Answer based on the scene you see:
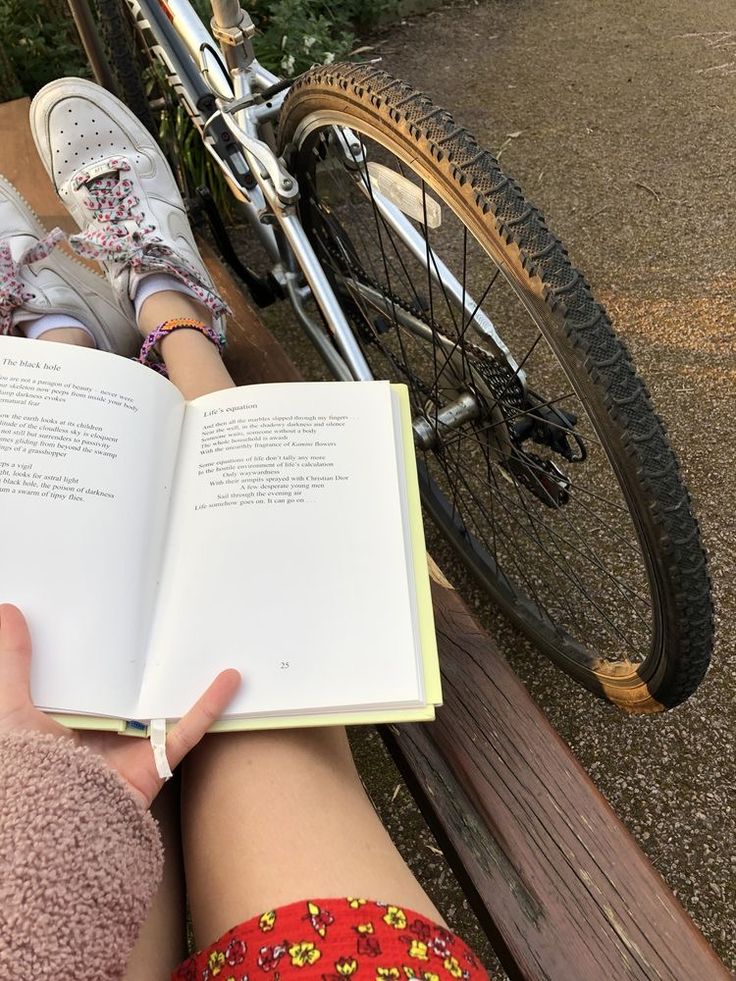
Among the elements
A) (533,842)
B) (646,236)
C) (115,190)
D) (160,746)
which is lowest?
(646,236)

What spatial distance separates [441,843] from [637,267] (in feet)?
4.38

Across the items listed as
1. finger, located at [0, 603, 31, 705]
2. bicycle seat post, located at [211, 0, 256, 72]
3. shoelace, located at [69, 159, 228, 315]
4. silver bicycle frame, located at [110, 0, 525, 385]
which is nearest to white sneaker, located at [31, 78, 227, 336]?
shoelace, located at [69, 159, 228, 315]

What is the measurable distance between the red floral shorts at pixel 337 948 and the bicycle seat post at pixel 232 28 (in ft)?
3.18

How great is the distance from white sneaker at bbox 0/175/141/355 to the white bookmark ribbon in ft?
2.21

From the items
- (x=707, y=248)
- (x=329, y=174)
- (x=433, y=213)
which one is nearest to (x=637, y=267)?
(x=707, y=248)

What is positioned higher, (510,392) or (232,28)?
(232,28)

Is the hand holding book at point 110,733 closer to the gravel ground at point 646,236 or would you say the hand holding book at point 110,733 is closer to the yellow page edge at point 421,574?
the yellow page edge at point 421,574

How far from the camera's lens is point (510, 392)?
893 mm

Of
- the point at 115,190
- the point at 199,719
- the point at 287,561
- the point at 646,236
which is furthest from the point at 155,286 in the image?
the point at 646,236

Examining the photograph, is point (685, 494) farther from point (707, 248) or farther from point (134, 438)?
point (707, 248)

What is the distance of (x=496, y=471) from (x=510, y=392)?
285 mm

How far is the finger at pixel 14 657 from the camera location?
0.54m

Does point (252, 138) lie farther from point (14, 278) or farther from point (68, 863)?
point (68, 863)

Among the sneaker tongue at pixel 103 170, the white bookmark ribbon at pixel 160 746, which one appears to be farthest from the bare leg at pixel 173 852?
the sneaker tongue at pixel 103 170
